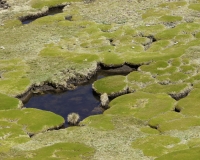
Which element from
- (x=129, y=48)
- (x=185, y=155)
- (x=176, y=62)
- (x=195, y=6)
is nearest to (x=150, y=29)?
(x=129, y=48)

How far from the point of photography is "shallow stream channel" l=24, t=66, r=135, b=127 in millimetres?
61688

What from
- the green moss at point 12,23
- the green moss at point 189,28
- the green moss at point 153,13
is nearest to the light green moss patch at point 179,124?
the green moss at point 189,28

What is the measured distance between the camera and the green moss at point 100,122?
5384 cm

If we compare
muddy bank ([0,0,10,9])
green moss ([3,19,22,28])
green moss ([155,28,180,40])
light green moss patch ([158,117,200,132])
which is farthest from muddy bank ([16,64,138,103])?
muddy bank ([0,0,10,9])

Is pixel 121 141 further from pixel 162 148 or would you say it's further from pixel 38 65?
pixel 38 65

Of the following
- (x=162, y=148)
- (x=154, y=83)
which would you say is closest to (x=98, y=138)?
(x=162, y=148)

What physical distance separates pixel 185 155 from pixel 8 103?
27.9 meters

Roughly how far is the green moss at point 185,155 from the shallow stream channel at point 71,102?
17.0 m

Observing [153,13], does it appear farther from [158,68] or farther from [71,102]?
[71,102]

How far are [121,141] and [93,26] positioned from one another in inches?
1687

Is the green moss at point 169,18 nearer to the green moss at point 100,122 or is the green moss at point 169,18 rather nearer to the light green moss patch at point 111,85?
the light green moss patch at point 111,85

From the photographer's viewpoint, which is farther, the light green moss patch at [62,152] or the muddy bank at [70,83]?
the muddy bank at [70,83]

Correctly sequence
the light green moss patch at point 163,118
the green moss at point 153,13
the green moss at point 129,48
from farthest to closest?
1. the green moss at point 153,13
2. the green moss at point 129,48
3. the light green moss patch at point 163,118

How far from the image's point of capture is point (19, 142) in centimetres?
5169
